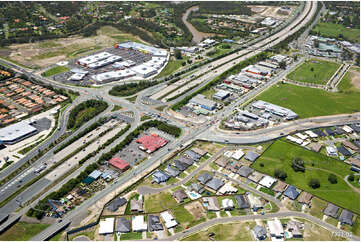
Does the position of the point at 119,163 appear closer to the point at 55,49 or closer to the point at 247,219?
the point at 247,219

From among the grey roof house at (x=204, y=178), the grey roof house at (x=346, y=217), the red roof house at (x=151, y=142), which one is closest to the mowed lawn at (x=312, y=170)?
the grey roof house at (x=346, y=217)

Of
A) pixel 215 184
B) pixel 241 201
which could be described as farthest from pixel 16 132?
pixel 241 201

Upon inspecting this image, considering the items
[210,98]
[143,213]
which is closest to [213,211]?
[143,213]

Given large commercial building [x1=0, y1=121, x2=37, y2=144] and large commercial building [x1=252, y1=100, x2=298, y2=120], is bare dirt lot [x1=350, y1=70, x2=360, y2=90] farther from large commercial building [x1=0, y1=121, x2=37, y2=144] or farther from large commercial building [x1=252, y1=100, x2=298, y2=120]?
large commercial building [x1=0, y1=121, x2=37, y2=144]

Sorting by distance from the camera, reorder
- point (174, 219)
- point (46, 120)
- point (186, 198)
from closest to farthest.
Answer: point (174, 219) < point (186, 198) < point (46, 120)

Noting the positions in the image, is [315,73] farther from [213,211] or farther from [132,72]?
[213,211]

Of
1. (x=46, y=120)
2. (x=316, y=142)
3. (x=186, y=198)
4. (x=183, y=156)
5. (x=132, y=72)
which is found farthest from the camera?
(x=132, y=72)
